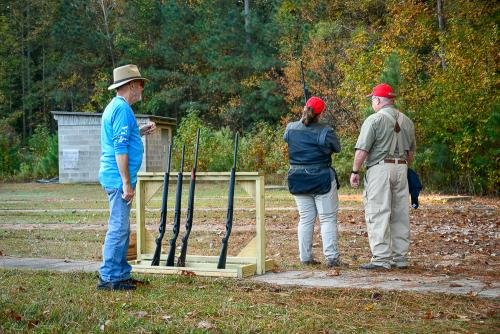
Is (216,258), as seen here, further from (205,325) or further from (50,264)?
(205,325)

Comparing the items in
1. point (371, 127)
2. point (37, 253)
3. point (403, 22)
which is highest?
point (403, 22)

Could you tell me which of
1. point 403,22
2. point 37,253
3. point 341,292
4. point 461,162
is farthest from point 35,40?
point 341,292

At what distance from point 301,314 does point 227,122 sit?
39710mm

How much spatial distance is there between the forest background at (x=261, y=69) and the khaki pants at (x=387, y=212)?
50.8 ft

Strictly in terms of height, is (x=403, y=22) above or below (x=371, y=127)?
above

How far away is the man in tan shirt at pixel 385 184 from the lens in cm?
921

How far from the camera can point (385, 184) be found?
926 centimetres

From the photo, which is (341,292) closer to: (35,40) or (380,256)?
(380,256)

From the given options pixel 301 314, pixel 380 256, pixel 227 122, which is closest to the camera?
pixel 301 314

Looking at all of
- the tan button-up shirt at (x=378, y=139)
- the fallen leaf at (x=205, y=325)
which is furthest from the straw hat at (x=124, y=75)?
the tan button-up shirt at (x=378, y=139)

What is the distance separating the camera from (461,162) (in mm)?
25266

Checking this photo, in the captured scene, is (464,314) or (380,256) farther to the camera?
(380,256)

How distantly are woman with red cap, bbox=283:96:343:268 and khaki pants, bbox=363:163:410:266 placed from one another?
43 cm

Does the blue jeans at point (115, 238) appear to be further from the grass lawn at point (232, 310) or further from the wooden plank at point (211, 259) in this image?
the wooden plank at point (211, 259)
